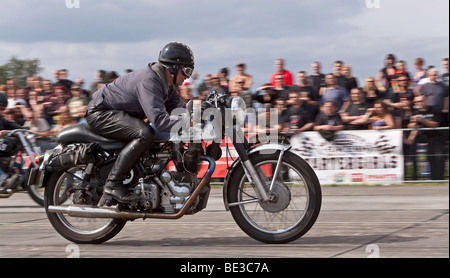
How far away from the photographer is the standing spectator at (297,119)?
11.3 metres

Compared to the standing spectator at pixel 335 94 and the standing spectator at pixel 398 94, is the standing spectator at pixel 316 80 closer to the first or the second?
the standing spectator at pixel 335 94

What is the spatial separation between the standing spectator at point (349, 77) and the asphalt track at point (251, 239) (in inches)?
130

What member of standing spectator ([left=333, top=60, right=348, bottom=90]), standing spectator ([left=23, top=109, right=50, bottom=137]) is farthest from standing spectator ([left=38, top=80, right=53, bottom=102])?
standing spectator ([left=333, top=60, right=348, bottom=90])

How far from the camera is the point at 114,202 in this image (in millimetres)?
5891

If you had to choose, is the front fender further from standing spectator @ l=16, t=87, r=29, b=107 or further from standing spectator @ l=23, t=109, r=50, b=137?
standing spectator @ l=16, t=87, r=29, b=107

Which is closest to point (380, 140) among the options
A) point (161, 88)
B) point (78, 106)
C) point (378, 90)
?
point (378, 90)

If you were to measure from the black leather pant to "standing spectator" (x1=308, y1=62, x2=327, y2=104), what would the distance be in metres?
6.36

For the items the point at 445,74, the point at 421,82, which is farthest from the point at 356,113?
the point at 445,74

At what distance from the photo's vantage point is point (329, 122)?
11.2m

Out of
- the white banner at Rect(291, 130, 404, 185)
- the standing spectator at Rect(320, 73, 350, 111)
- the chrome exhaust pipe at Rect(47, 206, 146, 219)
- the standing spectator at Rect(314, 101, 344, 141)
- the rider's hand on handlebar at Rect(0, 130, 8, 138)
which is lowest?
the white banner at Rect(291, 130, 404, 185)

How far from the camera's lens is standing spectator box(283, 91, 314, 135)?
11.3 meters

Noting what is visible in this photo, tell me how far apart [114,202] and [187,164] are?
775 millimetres

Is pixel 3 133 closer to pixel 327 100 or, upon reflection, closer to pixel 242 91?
pixel 242 91

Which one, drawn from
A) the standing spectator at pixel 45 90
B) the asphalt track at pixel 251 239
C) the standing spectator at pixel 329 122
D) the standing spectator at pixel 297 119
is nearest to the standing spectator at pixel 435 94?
the standing spectator at pixel 329 122
